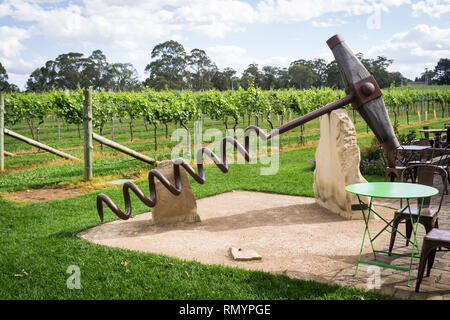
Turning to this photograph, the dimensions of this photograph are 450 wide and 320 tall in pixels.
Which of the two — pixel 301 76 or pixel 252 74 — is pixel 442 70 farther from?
pixel 252 74

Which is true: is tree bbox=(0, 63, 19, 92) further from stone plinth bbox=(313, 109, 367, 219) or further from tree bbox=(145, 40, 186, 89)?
stone plinth bbox=(313, 109, 367, 219)

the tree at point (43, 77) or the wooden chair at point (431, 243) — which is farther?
the tree at point (43, 77)

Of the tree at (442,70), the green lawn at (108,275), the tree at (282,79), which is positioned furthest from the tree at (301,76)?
the green lawn at (108,275)

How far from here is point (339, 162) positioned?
6.88 m

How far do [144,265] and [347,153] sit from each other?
3.92 metres

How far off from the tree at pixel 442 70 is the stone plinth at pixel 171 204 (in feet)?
277

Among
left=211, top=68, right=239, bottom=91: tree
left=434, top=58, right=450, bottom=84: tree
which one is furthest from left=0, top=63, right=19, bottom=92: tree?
left=434, top=58, right=450, bottom=84: tree

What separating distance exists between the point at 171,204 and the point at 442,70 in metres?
90.4

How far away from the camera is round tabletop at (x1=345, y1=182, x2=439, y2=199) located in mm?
4031

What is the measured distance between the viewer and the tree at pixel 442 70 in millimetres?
78875

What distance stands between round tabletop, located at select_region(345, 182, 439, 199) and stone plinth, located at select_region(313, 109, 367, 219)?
2024 mm

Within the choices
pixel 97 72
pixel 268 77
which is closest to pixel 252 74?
pixel 268 77

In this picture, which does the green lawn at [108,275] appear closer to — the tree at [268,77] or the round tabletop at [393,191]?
the round tabletop at [393,191]
